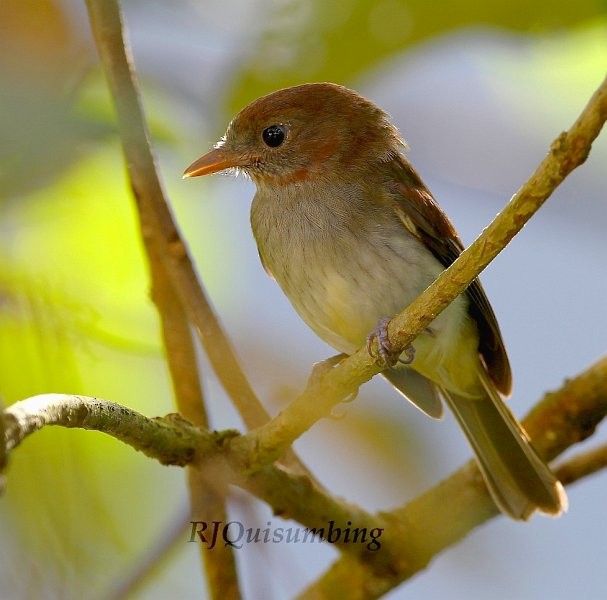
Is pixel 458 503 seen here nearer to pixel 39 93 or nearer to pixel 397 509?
pixel 397 509

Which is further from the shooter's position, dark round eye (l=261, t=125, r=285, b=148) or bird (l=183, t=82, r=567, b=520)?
dark round eye (l=261, t=125, r=285, b=148)

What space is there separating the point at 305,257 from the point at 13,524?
1.52 m

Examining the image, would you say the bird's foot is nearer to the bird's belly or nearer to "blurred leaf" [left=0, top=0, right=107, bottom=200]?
the bird's belly

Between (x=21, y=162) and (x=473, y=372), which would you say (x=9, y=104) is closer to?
(x=21, y=162)

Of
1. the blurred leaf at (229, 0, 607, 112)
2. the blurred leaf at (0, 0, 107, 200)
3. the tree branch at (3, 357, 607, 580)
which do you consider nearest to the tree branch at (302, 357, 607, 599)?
the tree branch at (3, 357, 607, 580)

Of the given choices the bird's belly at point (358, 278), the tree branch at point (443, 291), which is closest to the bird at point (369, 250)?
the bird's belly at point (358, 278)

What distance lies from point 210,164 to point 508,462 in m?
1.68

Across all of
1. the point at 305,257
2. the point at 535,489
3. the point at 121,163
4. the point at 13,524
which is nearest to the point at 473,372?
the point at 535,489

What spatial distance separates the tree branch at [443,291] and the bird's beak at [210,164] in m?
1.04

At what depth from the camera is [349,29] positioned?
3426mm

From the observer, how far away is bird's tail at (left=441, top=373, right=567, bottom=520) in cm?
A: 392

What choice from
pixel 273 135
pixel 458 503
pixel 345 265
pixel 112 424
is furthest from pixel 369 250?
pixel 112 424

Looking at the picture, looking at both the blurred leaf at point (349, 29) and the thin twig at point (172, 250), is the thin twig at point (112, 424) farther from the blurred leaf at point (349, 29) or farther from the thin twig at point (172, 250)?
the blurred leaf at point (349, 29)

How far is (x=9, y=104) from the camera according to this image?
200cm
